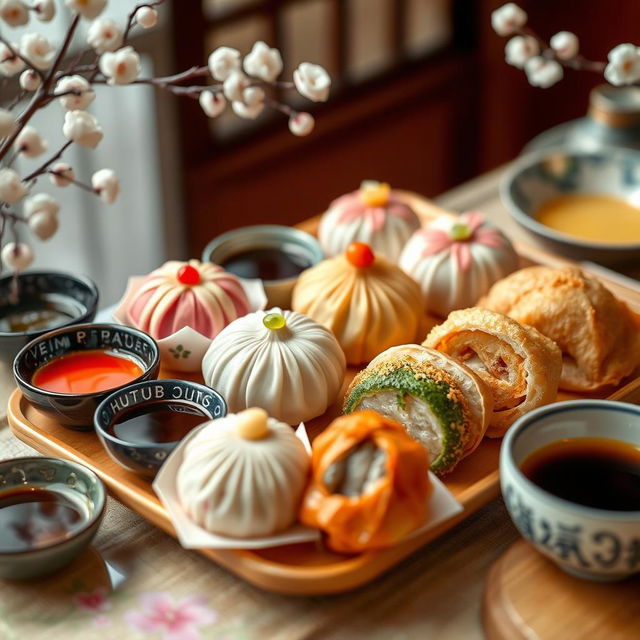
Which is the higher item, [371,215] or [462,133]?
[371,215]

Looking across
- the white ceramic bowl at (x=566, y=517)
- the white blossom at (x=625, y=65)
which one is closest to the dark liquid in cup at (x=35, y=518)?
the white ceramic bowl at (x=566, y=517)

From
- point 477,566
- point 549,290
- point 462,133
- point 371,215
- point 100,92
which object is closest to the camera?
point 477,566

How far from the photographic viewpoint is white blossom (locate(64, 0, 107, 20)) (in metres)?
0.93

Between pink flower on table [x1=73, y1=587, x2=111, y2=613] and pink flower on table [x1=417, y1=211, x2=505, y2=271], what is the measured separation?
0.64m

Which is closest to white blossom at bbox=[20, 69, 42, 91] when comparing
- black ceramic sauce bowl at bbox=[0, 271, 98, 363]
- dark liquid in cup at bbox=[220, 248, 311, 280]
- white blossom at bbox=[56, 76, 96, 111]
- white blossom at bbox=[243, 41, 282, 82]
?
white blossom at bbox=[56, 76, 96, 111]

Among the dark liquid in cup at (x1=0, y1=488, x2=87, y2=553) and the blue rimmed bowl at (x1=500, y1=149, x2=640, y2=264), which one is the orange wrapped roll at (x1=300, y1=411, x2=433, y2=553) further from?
the blue rimmed bowl at (x1=500, y1=149, x2=640, y2=264)

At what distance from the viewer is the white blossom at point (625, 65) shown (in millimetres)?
1297

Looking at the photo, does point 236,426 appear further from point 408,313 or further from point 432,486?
point 408,313

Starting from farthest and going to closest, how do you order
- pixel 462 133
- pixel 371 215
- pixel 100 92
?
pixel 462 133 → pixel 100 92 → pixel 371 215

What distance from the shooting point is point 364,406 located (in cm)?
109

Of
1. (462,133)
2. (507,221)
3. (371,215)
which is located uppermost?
(371,215)

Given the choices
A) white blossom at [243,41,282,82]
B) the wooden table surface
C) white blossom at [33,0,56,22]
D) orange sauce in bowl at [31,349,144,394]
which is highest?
white blossom at [33,0,56,22]

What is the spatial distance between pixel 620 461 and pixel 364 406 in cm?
27

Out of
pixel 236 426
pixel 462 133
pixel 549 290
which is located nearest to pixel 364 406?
pixel 236 426
